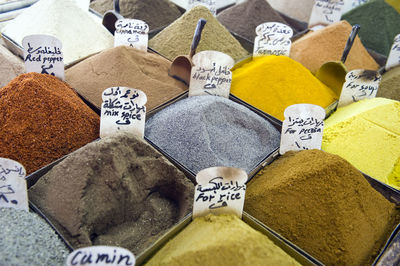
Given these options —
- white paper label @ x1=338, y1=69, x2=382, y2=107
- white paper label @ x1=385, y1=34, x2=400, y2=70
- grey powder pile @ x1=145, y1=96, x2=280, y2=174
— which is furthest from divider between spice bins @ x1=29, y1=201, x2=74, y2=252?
white paper label @ x1=385, y1=34, x2=400, y2=70

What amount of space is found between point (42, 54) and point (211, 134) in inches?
26.7

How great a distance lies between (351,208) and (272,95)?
2.05 ft

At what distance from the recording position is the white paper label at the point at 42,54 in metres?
1.23

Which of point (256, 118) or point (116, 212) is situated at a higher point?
point (256, 118)

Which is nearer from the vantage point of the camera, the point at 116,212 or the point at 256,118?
the point at 116,212

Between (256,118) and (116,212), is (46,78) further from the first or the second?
(256,118)

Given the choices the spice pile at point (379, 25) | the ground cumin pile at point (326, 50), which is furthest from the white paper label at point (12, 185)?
the spice pile at point (379, 25)

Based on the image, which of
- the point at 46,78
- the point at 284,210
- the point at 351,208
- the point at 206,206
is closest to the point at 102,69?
the point at 46,78

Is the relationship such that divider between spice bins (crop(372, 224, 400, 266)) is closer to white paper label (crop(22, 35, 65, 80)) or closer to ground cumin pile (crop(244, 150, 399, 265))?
ground cumin pile (crop(244, 150, 399, 265))

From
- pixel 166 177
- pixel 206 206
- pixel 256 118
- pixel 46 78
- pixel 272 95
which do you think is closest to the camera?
pixel 206 206

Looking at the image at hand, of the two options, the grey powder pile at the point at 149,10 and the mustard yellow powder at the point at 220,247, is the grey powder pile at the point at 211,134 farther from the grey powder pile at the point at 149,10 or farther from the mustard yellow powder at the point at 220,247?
the grey powder pile at the point at 149,10

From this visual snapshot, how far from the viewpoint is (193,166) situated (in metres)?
1.13

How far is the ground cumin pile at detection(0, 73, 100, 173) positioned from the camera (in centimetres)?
104

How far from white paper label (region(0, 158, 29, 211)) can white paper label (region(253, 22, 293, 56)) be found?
4.11ft
